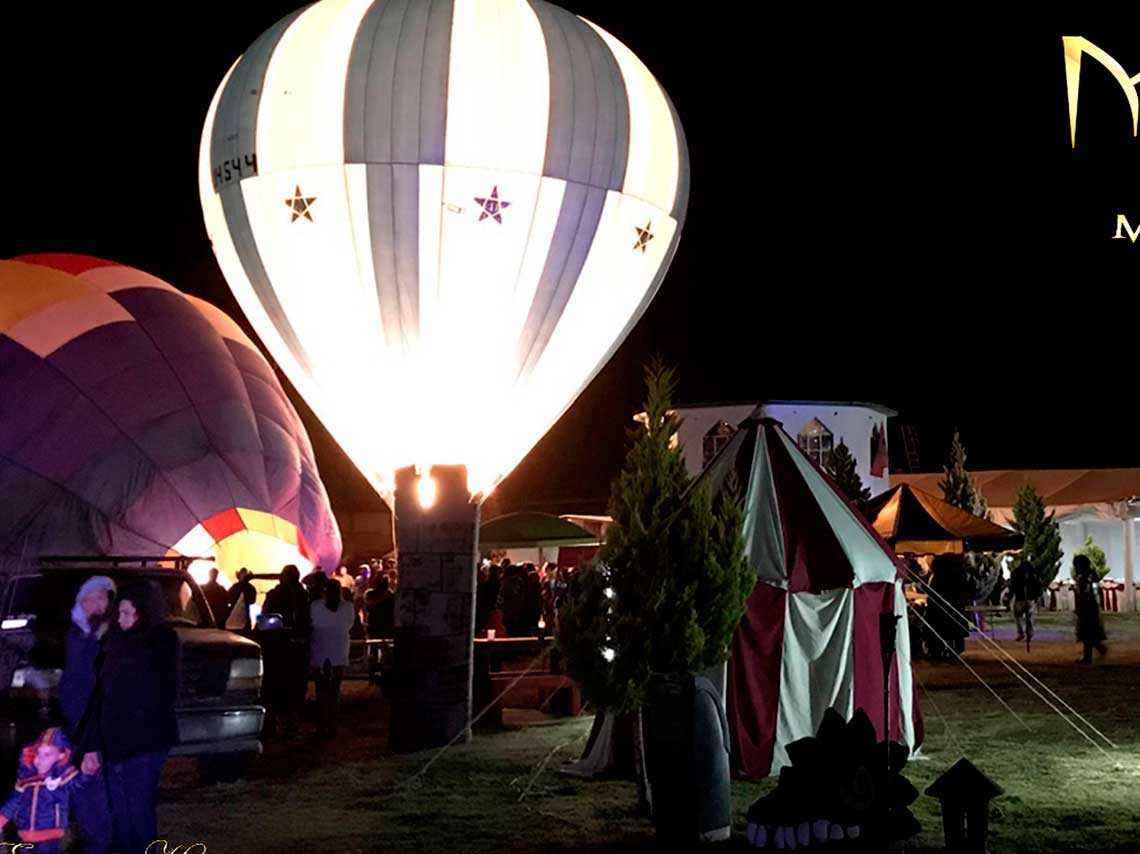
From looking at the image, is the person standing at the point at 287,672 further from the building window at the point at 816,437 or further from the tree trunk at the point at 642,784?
the building window at the point at 816,437

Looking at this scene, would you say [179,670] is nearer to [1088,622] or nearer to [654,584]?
[654,584]

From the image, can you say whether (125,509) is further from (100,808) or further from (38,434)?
(100,808)

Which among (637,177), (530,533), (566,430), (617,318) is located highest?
(566,430)

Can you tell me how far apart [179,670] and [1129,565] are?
→ 1273 inches

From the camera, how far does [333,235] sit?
14.3 m

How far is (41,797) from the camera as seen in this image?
7016mm

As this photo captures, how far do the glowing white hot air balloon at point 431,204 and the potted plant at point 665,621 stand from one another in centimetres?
529

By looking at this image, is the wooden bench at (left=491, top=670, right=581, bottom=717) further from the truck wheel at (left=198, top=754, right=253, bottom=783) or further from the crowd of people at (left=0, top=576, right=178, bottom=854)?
the crowd of people at (left=0, top=576, right=178, bottom=854)

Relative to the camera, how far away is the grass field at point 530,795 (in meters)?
9.22

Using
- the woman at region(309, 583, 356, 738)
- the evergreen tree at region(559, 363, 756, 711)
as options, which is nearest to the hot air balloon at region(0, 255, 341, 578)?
the woman at region(309, 583, 356, 738)

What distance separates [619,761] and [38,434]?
12577 millimetres

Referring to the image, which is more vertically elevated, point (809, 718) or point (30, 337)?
point (30, 337)

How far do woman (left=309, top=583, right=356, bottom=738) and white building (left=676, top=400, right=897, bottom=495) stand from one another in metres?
42.3

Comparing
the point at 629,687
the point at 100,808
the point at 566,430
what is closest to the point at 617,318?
the point at 629,687
